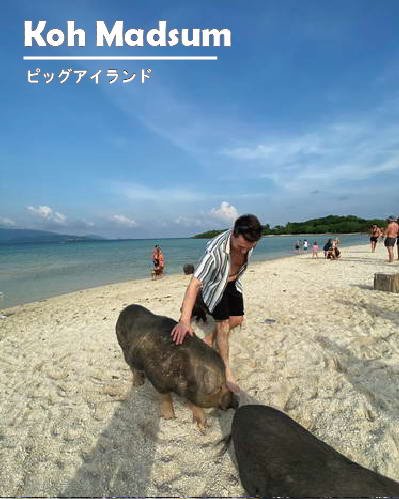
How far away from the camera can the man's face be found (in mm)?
3658

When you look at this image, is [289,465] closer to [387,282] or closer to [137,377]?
[137,377]

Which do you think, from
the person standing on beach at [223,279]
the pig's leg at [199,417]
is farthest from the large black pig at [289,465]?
the person standing on beach at [223,279]

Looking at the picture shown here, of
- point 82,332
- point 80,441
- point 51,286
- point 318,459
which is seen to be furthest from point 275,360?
point 51,286

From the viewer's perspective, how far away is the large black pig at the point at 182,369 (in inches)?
134

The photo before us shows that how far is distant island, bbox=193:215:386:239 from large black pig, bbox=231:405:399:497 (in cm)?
11855

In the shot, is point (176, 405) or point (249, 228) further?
point (176, 405)

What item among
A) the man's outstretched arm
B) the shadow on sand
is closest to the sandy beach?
the shadow on sand

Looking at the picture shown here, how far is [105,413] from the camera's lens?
13.0ft

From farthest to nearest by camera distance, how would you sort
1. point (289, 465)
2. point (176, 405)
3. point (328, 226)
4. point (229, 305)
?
point (328, 226)
point (229, 305)
point (176, 405)
point (289, 465)

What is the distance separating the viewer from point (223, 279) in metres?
3.93

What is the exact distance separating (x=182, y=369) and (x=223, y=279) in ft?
3.84

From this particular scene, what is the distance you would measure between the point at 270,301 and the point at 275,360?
4393 millimetres

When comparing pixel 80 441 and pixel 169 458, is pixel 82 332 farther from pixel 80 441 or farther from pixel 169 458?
pixel 169 458

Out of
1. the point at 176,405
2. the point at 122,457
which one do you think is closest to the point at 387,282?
the point at 176,405
